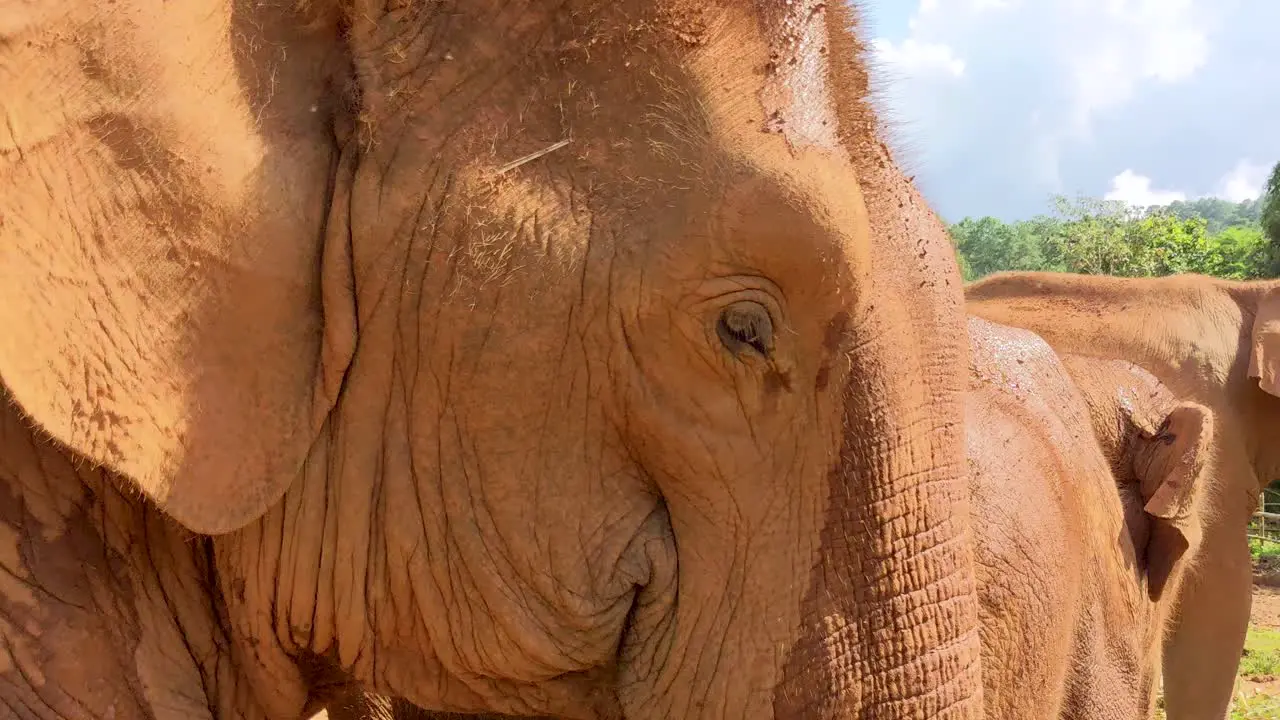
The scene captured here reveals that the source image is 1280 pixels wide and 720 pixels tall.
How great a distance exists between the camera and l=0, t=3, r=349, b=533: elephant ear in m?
1.59

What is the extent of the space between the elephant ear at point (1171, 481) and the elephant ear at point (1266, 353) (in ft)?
10.4

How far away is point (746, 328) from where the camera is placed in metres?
1.76

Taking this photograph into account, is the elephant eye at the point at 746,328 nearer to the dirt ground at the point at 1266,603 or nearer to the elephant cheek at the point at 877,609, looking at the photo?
the elephant cheek at the point at 877,609

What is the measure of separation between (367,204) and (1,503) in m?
0.64

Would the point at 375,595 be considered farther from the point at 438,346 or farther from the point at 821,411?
the point at 821,411

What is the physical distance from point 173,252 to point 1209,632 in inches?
281

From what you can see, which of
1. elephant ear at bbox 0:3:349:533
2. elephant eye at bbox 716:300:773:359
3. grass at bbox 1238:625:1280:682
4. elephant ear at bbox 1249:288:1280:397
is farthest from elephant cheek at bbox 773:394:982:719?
grass at bbox 1238:625:1280:682

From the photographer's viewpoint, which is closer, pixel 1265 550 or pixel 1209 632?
pixel 1209 632

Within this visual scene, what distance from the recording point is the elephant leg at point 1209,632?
23.9 ft

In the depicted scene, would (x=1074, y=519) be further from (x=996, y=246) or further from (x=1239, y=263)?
(x=996, y=246)

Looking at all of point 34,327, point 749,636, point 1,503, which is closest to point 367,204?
point 34,327

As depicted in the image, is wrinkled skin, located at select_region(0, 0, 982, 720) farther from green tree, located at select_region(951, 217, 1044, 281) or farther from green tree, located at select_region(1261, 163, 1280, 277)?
green tree, located at select_region(951, 217, 1044, 281)

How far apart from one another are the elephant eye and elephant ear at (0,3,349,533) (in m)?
0.54

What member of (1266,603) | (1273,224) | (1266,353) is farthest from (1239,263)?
(1266,353)
